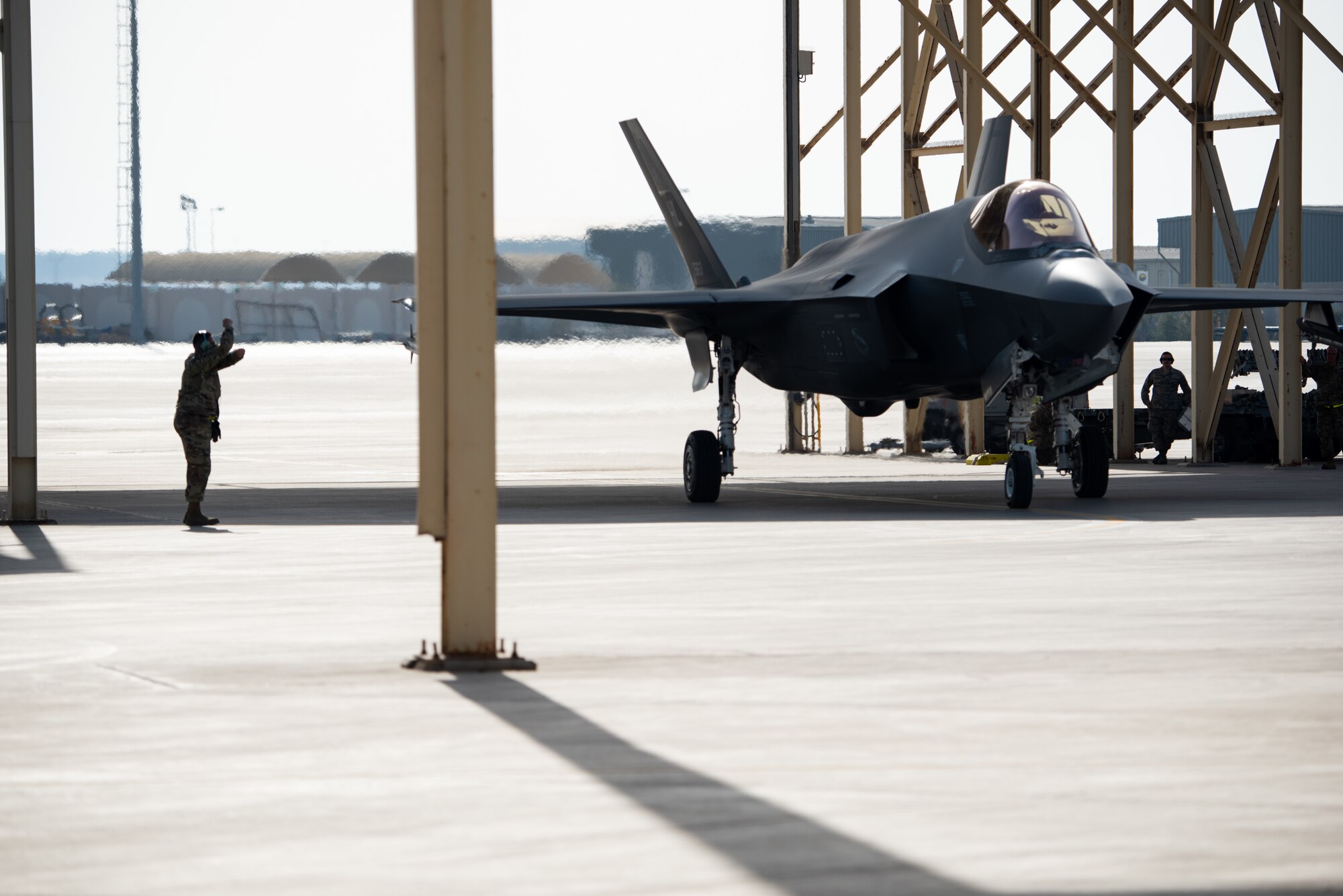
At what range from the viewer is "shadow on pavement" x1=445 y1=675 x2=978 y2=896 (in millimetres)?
4863

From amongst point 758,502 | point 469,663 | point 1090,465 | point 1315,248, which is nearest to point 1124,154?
point 1090,465

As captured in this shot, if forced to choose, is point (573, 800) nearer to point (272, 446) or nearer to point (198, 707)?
point (198, 707)

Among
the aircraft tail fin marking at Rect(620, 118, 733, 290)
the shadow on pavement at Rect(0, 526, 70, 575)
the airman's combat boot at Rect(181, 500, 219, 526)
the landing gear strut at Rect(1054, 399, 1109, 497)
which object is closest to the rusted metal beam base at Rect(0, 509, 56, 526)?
the shadow on pavement at Rect(0, 526, 70, 575)

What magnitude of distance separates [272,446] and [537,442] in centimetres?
503

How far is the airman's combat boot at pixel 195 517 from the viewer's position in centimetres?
1655

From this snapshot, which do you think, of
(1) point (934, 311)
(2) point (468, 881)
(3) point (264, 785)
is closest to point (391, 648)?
(3) point (264, 785)

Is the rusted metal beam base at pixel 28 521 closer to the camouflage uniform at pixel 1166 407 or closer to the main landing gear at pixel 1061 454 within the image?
the main landing gear at pixel 1061 454

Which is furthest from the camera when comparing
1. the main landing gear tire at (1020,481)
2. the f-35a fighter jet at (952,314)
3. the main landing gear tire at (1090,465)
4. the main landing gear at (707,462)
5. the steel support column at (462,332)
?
the main landing gear at (707,462)

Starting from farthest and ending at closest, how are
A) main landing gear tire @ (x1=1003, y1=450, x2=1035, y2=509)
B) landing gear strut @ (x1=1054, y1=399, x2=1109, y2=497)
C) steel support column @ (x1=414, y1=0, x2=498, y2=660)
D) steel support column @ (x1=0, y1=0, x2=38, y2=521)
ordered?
landing gear strut @ (x1=1054, y1=399, x2=1109, y2=497) < main landing gear tire @ (x1=1003, y1=450, x2=1035, y2=509) < steel support column @ (x1=0, y1=0, x2=38, y2=521) < steel support column @ (x1=414, y1=0, x2=498, y2=660)

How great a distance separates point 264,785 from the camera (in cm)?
596

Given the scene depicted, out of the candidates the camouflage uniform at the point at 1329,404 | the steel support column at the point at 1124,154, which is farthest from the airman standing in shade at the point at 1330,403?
the steel support column at the point at 1124,154

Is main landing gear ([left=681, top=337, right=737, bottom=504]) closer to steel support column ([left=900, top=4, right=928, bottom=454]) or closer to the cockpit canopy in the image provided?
the cockpit canopy

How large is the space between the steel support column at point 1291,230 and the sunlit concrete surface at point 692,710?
9.86m

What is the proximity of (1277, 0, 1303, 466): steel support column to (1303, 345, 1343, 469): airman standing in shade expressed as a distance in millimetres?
304
